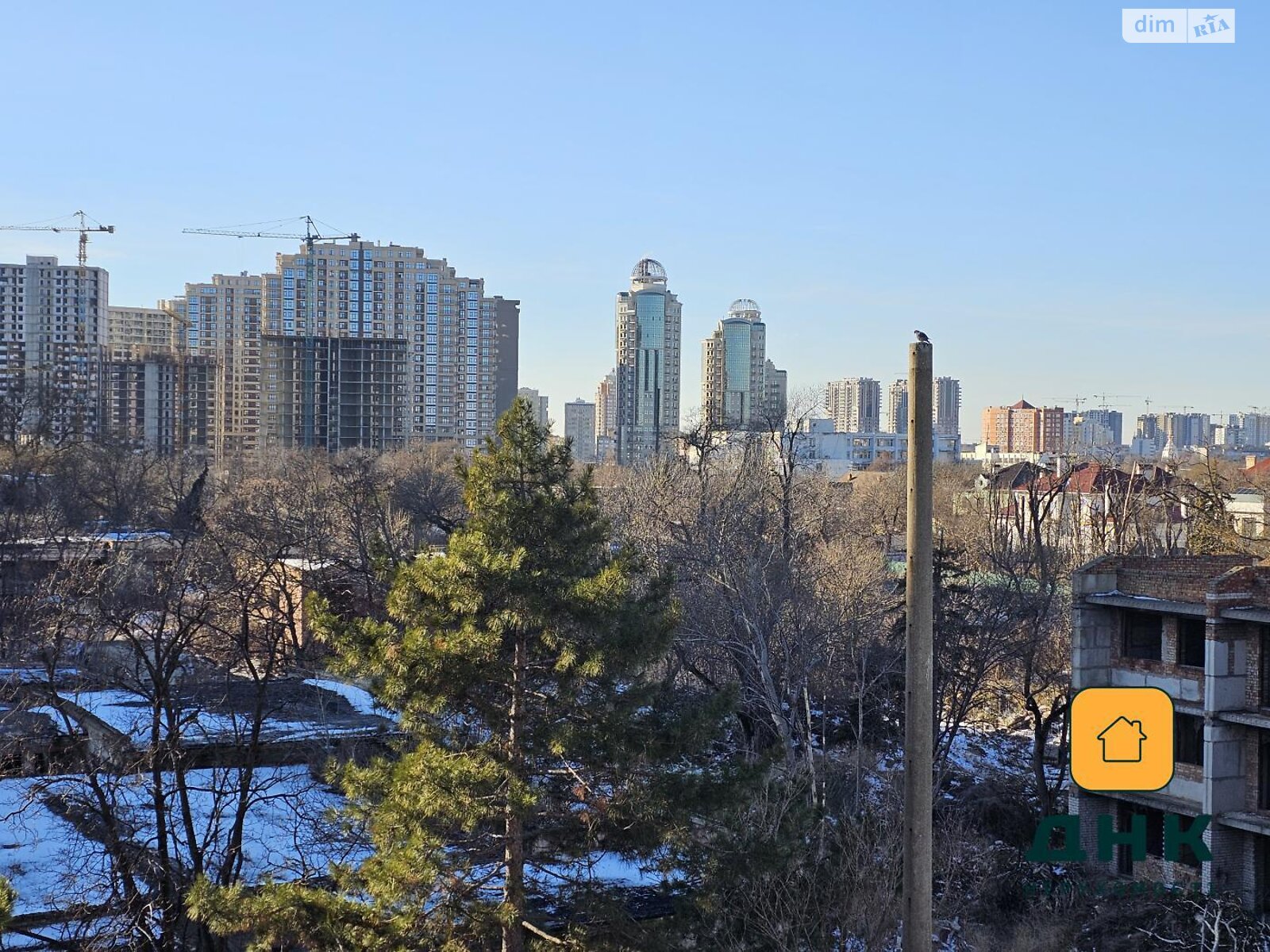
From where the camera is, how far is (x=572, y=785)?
10.7m

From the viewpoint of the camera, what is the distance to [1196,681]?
20047 mm

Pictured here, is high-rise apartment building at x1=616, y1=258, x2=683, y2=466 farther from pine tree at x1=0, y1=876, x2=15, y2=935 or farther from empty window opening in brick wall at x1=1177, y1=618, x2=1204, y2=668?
pine tree at x1=0, y1=876, x2=15, y2=935

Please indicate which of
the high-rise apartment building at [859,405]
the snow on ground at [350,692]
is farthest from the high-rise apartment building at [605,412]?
the snow on ground at [350,692]

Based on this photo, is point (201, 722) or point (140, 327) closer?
point (201, 722)

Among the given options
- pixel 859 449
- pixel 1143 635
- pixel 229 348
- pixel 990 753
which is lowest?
pixel 990 753

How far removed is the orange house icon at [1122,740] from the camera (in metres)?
22.3

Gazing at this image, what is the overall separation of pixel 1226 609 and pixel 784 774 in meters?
8.02

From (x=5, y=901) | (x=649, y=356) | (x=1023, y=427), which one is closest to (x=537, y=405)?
(x=5, y=901)

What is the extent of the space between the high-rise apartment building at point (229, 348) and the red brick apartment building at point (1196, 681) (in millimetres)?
66966

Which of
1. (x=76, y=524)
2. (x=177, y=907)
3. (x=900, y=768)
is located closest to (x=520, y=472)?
(x=177, y=907)

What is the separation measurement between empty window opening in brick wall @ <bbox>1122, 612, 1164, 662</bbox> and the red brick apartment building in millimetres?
17

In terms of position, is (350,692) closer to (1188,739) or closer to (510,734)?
(510,734)

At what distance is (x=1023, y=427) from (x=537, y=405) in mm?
118524

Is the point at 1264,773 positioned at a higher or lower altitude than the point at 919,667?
lower
